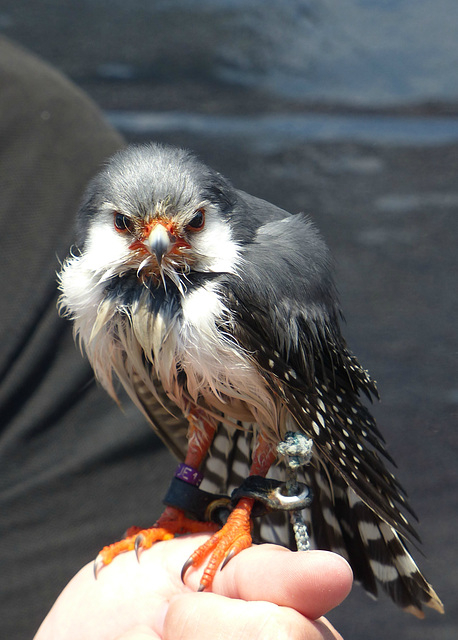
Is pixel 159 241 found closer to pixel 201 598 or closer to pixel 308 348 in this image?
pixel 308 348

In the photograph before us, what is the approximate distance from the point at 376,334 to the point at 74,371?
145 centimetres

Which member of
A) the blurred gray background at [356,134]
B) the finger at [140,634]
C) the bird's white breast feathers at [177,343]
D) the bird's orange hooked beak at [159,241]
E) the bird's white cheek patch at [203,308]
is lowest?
the finger at [140,634]

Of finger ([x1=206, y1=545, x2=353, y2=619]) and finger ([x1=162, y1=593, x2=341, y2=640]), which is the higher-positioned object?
finger ([x1=206, y1=545, x2=353, y2=619])

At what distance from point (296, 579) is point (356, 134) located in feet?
7.30

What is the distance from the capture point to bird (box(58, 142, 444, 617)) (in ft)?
3.86

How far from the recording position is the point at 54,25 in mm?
2898

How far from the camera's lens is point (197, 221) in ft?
3.95

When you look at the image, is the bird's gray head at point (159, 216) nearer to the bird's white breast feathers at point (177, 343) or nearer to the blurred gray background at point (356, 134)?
the bird's white breast feathers at point (177, 343)

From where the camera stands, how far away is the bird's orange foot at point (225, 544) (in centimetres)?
128

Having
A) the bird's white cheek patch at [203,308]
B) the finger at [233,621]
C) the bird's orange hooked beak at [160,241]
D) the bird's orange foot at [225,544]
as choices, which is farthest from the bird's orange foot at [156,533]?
the bird's orange hooked beak at [160,241]

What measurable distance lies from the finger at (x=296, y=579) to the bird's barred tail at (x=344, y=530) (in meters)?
0.31

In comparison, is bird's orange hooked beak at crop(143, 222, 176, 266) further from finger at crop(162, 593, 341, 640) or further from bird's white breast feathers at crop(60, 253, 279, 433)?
finger at crop(162, 593, 341, 640)

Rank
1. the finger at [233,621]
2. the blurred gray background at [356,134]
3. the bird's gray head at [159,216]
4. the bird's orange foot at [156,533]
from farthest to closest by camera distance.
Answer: the blurred gray background at [356,134]
the bird's orange foot at [156,533]
the bird's gray head at [159,216]
the finger at [233,621]

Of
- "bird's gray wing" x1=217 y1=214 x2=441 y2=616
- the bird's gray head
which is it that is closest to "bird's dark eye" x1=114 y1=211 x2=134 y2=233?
the bird's gray head
